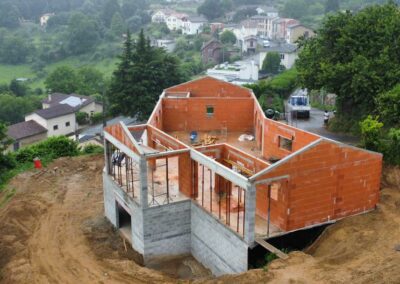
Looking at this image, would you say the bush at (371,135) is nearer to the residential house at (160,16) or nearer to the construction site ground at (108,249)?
the construction site ground at (108,249)

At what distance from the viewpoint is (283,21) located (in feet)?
387

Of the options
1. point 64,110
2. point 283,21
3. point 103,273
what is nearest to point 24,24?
point 283,21

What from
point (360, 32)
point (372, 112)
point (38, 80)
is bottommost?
point (38, 80)

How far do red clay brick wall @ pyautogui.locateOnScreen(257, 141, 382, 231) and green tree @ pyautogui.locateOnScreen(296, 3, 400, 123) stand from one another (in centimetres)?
1003

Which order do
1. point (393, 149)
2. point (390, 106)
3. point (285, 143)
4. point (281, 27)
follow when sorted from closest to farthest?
point (393, 149)
point (285, 143)
point (390, 106)
point (281, 27)

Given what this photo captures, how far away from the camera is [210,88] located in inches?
1361

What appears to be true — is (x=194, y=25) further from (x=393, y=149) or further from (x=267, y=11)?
(x=393, y=149)

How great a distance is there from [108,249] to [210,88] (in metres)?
15.1

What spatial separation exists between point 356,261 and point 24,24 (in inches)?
5191

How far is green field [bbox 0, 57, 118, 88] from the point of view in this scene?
87.4 m

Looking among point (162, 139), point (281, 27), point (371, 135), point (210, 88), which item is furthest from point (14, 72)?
point (371, 135)

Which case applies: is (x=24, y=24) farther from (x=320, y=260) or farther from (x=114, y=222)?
(x=320, y=260)

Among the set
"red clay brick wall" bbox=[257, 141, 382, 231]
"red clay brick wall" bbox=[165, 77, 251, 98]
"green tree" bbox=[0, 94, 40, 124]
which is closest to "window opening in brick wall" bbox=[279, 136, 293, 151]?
"red clay brick wall" bbox=[257, 141, 382, 231]

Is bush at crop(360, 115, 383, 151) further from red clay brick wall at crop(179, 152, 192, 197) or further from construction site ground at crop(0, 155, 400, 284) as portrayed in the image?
red clay brick wall at crop(179, 152, 192, 197)
